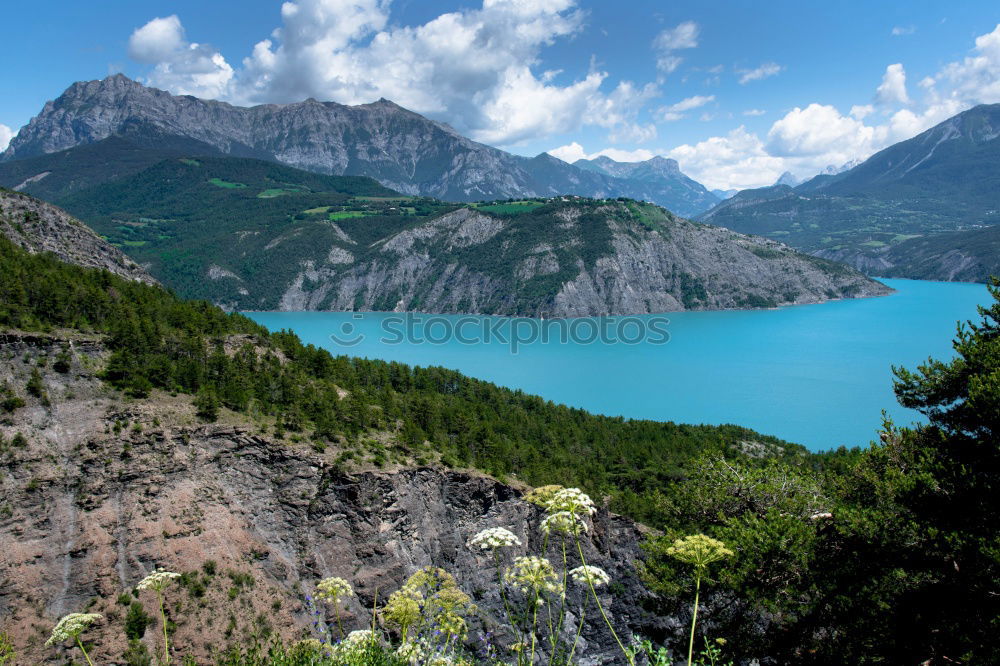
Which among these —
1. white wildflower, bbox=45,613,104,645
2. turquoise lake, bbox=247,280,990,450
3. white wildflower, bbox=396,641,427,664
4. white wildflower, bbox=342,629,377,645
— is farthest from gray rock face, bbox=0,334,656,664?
turquoise lake, bbox=247,280,990,450

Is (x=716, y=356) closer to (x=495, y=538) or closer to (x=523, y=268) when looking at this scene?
(x=523, y=268)

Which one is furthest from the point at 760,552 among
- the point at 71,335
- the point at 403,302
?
the point at 403,302

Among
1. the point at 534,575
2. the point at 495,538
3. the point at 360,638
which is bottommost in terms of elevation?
the point at 360,638

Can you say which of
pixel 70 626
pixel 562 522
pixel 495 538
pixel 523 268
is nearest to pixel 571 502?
pixel 562 522

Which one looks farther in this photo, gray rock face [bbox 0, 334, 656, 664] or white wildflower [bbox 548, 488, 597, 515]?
gray rock face [bbox 0, 334, 656, 664]

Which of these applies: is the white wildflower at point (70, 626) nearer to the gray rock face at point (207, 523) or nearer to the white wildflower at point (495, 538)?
the white wildflower at point (495, 538)

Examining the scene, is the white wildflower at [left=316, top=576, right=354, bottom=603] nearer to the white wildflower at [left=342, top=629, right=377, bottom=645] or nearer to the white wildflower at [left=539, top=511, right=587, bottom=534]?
the white wildflower at [left=342, top=629, right=377, bottom=645]
